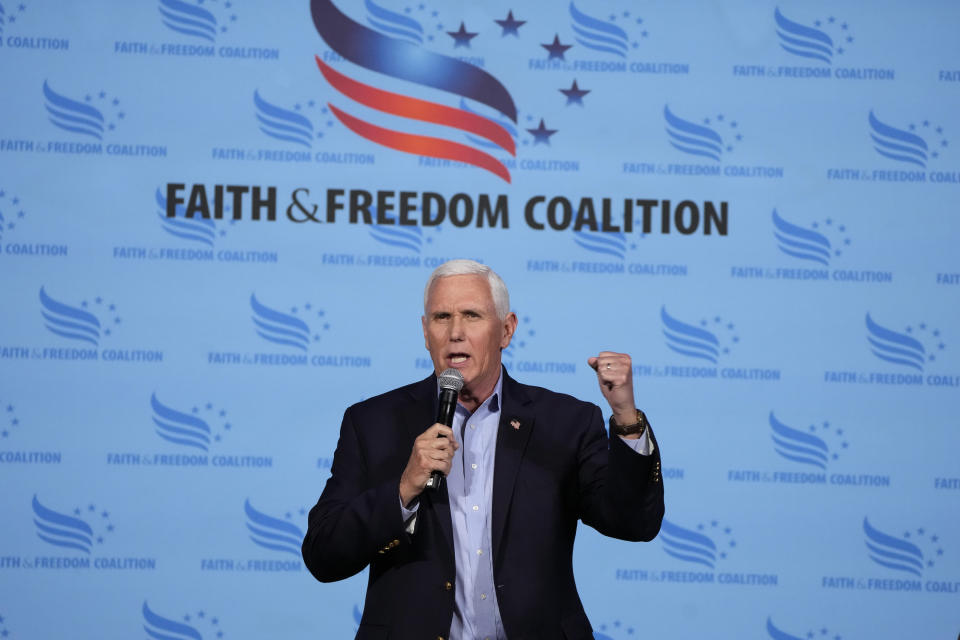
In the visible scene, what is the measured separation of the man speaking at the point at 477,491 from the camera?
6.88 feet

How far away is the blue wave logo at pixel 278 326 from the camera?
168 inches

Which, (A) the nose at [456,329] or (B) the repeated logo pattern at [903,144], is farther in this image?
(B) the repeated logo pattern at [903,144]

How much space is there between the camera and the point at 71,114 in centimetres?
431

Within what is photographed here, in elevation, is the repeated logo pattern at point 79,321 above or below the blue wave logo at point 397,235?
below

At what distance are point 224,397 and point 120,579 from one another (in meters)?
0.85

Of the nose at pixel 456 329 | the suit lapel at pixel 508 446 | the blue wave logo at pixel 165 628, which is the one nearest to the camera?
the suit lapel at pixel 508 446

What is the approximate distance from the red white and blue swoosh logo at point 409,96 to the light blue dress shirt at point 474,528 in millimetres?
2201

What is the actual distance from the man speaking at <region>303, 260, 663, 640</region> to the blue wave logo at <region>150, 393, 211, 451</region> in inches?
79.8

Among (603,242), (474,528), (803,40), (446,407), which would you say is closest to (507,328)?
(446,407)

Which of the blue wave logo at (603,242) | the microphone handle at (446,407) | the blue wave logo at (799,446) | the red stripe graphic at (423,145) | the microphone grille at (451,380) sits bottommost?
the blue wave logo at (799,446)

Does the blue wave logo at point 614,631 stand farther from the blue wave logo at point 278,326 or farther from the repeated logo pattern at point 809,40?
the repeated logo pattern at point 809,40

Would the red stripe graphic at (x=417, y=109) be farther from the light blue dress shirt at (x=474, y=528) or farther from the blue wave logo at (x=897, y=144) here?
the light blue dress shirt at (x=474, y=528)

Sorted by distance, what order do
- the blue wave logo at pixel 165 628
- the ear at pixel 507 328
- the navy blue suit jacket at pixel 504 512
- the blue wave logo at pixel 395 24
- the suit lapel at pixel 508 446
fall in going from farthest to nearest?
the blue wave logo at pixel 395 24, the blue wave logo at pixel 165 628, the ear at pixel 507 328, the suit lapel at pixel 508 446, the navy blue suit jacket at pixel 504 512

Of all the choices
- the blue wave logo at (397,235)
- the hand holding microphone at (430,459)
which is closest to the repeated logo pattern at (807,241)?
Result: the blue wave logo at (397,235)
